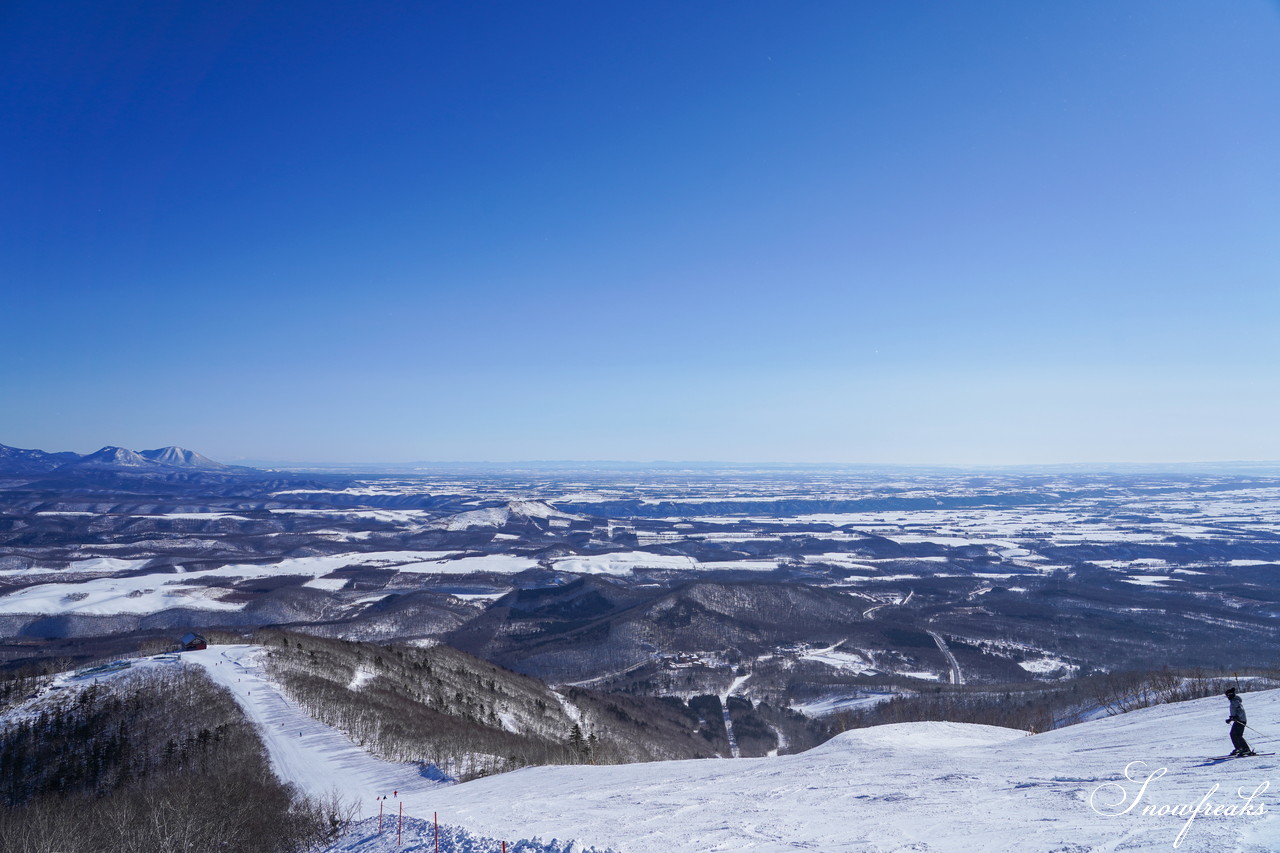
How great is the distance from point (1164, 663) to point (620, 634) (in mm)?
74252

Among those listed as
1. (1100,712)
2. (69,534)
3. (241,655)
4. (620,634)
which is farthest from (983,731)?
(69,534)

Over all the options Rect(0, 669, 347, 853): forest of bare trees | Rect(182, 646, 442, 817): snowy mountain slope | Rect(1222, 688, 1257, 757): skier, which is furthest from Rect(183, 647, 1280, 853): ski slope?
Rect(0, 669, 347, 853): forest of bare trees

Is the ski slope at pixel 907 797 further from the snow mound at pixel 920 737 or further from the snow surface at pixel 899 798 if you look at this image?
the snow mound at pixel 920 737

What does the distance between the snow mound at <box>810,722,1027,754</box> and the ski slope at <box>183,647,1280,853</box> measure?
0.34 m

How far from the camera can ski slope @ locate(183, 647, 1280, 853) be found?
38.2 ft

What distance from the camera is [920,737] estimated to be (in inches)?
1209

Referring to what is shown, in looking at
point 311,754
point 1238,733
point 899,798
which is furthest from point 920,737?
point 311,754

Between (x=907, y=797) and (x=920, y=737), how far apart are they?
17.2 m

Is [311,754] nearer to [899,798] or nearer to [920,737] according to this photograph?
[899,798]

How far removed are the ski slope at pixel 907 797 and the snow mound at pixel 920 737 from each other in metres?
0.34

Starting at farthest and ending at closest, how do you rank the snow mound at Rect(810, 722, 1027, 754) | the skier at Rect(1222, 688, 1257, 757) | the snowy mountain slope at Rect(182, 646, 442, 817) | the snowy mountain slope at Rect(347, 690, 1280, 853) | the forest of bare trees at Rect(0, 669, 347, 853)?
the snowy mountain slope at Rect(182, 646, 442, 817) → the snow mound at Rect(810, 722, 1027, 754) → the forest of bare trees at Rect(0, 669, 347, 853) → the skier at Rect(1222, 688, 1257, 757) → the snowy mountain slope at Rect(347, 690, 1280, 853)

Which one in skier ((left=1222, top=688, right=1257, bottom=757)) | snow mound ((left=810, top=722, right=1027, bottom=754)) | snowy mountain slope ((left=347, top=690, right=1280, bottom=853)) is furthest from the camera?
snow mound ((left=810, top=722, right=1027, bottom=754))

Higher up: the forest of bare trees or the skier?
the skier

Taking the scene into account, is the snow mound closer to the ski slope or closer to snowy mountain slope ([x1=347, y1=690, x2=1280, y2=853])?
the ski slope
